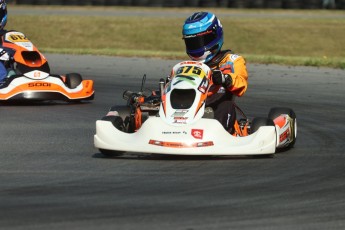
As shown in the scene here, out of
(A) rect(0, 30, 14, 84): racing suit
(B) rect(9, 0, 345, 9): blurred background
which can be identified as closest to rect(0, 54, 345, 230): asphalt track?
(A) rect(0, 30, 14, 84): racing suit

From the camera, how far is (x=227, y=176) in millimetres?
6746

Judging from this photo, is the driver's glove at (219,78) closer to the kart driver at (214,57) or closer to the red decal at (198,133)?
the kart driver at (214,57)

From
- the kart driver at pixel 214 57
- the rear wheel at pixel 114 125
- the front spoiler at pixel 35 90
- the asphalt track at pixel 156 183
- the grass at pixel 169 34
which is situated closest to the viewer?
the asphalt track at pixel 156 183

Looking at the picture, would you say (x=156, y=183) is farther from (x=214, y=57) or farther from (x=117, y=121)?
(x=214, y=57)

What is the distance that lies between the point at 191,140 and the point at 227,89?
1.00 meters

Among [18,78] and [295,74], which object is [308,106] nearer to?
[18,78]

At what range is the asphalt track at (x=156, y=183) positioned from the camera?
210 inches

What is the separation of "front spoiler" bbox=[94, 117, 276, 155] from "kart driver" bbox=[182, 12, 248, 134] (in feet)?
2.13

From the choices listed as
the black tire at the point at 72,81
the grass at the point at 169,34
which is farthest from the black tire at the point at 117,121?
the grass at the point at 169,34

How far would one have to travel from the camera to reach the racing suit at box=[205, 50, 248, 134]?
7.88m

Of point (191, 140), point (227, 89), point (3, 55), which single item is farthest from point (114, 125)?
point (3, 55)

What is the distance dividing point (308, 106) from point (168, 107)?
14.3 ft

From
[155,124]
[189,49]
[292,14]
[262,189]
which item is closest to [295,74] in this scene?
[189,49]

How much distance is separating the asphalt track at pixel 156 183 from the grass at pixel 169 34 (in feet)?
37.2
